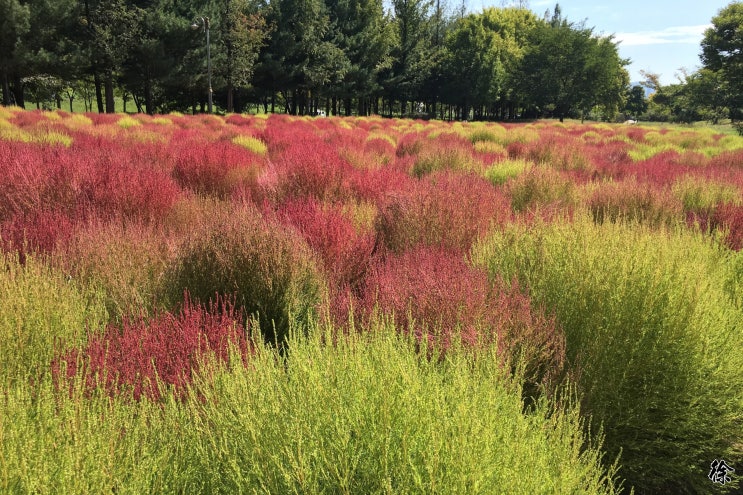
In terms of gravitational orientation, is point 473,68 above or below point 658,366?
above

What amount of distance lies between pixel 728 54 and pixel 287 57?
42.0 m

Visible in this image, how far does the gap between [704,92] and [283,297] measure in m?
57.3

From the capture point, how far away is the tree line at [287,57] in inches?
1072

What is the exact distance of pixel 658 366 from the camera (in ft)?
8.19

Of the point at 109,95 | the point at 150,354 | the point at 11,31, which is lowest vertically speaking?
the point at 150,354

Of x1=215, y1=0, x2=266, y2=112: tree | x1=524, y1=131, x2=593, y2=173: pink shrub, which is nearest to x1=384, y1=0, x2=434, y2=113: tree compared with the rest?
x1=215, y1=0, x2=266, y2=112: tree

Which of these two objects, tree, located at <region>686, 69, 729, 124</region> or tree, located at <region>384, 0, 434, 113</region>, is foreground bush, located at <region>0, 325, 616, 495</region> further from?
tree, located at <region>686, 69, 729, 124</region>

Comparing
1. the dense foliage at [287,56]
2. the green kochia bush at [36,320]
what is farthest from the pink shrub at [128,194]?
the dense foliage at [287,56]

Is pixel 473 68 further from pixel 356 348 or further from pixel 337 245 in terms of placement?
pixel 356 348

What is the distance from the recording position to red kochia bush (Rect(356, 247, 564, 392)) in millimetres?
2344

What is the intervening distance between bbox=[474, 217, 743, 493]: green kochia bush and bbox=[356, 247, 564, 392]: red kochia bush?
0.19 metres

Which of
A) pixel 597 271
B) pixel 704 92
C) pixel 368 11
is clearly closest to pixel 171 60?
pixel 368 11

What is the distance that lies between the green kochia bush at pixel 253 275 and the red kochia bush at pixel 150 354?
55 cm

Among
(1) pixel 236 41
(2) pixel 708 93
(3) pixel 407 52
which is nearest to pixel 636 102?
(2) pixel 708 93
